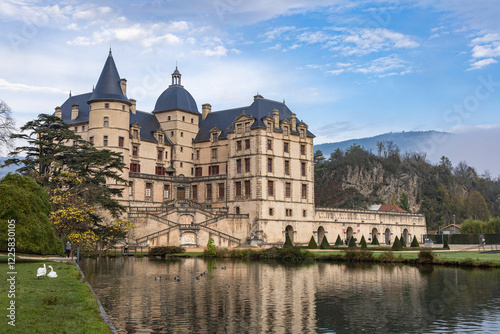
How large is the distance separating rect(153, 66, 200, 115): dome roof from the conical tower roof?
9.94 meters

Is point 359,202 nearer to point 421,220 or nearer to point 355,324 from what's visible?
point 421,220

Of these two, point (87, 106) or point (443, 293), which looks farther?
point (87, 106)

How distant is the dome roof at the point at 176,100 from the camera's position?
245 ft

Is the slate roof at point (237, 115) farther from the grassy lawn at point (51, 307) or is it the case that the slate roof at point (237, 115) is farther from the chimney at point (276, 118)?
the grassy lawn at point (51, 307)

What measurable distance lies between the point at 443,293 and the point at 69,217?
25284 millimetres

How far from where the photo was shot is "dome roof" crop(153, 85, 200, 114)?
245 ft

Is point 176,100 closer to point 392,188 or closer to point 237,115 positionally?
point 237,115

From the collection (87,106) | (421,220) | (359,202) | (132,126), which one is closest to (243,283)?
(132,126)

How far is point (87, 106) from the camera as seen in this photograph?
2758 inches

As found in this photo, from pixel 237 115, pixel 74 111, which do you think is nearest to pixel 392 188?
pixel 237 115

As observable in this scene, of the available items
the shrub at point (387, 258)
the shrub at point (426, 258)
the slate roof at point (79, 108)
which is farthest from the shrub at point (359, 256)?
the slate roof at point (79, 108)

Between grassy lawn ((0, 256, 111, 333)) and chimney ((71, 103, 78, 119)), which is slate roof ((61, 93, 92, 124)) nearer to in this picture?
chimney ((71, 103, 78, 119))

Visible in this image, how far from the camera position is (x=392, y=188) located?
127312 millimetres

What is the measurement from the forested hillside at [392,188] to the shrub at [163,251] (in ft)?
234
